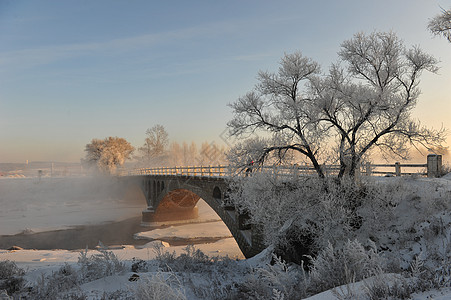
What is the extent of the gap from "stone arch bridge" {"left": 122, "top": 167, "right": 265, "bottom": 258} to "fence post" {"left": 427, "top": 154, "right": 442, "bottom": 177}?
32.2ft

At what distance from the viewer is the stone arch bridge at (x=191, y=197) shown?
18.4 metres

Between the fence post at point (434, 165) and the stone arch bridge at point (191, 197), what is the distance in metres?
9.82

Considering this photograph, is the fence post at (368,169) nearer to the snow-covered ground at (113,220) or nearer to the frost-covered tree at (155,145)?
the snow-covered ground at (113,220)

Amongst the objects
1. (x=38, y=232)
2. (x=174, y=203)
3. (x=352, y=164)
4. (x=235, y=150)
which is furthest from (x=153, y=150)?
(x=352, y=164)

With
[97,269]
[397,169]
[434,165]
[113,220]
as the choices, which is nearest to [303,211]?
[97,269]

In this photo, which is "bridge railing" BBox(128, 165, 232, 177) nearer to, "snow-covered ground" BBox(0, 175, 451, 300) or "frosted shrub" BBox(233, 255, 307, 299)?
"snow-covered ground" BBox(0, 175, 451, 300)

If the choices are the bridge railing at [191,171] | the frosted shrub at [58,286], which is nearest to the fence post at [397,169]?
the bridge railing at [191,171]

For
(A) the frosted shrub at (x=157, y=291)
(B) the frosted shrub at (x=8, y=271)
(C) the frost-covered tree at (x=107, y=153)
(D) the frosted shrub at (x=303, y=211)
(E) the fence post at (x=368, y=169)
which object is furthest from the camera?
(C) the frost-covered tree at (x=107, y=153)

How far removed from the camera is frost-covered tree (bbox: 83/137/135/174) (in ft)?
217

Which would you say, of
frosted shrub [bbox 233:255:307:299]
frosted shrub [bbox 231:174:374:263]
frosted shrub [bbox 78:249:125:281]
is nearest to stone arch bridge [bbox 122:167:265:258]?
frosted shrub [bbox 231:174:374:263]

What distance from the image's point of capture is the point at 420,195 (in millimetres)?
11445

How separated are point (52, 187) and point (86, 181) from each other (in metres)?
6.29

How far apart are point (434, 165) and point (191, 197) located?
28413mm

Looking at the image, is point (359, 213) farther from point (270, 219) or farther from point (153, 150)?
point (153, 150)
